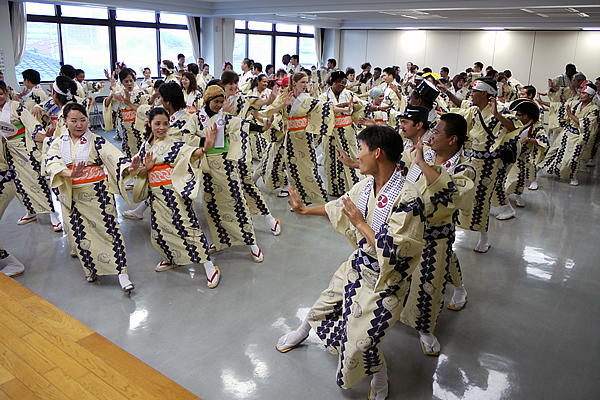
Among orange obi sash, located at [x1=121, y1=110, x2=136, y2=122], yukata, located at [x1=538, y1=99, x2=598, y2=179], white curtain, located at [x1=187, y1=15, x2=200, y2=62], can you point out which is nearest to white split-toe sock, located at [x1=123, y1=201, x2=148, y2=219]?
orange obi sash, located at [x1=121, y1=110, x2=136, y2=122]

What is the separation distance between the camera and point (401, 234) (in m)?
1.82

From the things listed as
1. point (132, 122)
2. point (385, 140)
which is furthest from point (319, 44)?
point (385, 140)

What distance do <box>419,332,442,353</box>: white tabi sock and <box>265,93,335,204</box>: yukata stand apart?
8.24ft

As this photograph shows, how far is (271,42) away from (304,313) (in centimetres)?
1369

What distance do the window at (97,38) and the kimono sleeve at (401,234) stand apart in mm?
10217

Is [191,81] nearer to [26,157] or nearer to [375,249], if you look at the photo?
[26,157]

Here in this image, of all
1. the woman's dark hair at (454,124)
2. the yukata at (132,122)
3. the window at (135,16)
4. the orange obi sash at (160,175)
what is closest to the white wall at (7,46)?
the window at (135,16)

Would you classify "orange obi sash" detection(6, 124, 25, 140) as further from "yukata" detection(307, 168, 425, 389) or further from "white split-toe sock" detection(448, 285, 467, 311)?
"white split-toe sock" detection(448, 285, 467, 311)

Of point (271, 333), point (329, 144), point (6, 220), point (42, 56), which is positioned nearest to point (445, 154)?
point (271, 333)

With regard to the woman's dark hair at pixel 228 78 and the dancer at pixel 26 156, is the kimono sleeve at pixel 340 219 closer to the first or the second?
the woman's dark hair at pixel 228 78

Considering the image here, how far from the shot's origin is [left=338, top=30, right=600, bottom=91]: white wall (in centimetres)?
1217

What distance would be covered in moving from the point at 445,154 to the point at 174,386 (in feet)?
6.26

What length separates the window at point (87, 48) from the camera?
10180 millimetres

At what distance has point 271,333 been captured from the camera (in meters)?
2.73
